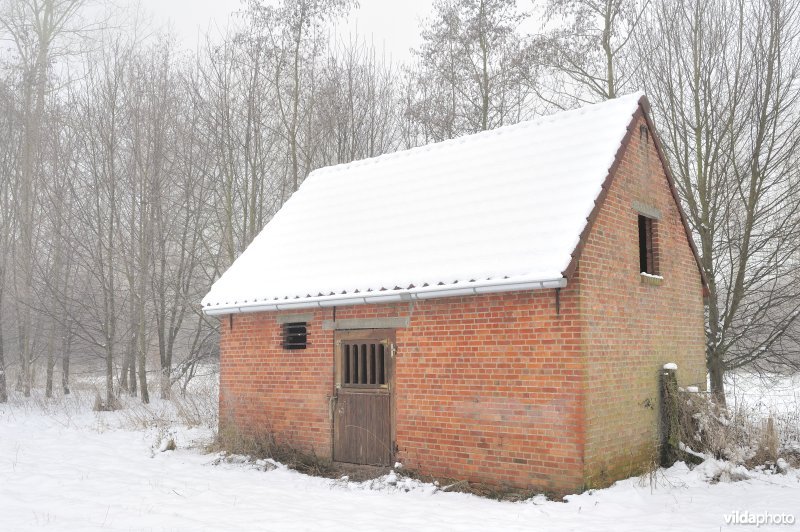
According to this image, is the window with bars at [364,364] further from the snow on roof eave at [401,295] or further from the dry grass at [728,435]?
the dry grass at [728,435]

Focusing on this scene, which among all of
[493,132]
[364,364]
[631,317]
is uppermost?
[493,132]

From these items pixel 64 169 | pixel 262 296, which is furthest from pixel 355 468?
pixel 64 169

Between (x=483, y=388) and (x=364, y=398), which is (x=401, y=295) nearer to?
(x=483, y=388)

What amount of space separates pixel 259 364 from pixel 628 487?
6578 mm

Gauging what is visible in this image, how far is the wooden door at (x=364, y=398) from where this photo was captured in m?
9.98

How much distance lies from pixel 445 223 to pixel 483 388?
2761 mm

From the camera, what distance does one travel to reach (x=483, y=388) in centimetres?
888

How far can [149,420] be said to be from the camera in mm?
15117

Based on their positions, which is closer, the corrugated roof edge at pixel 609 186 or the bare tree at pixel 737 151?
the corrugated roof edge at pixel 609 186

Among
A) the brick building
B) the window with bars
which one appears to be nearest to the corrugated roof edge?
the brick building

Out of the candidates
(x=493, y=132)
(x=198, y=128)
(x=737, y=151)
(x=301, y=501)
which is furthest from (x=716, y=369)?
(x=198, y=128)

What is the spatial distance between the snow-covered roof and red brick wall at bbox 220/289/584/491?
18.3 inches

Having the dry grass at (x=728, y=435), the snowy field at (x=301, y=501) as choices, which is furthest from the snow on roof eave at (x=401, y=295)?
the dry grass at (x=728, y=435)

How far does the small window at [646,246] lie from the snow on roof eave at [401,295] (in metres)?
3.34
